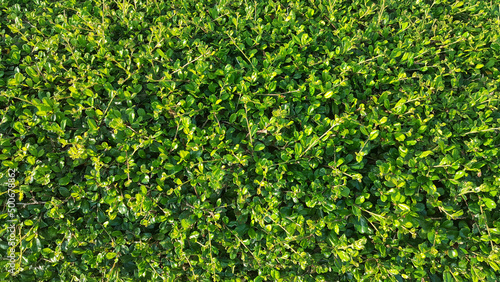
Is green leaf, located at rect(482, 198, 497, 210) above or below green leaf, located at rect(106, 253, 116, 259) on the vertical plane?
above

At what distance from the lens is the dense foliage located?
5.51ft

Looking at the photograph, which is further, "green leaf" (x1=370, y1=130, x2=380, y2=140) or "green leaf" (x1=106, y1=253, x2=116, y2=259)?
"green leaf" (x1=370, y1=130, x2=380, y2=140)

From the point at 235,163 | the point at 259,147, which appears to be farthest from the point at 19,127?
the point at 259,147

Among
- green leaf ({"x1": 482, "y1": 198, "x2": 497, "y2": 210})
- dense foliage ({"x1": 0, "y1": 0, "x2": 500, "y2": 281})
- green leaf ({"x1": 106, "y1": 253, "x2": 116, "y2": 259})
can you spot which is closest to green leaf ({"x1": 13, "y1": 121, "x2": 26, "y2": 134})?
dense foliage ({"x1": 0, "y1": 0, "x2": 500, "y2": 281})

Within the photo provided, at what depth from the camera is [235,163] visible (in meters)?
1.81

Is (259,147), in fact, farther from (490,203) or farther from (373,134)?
(490,203)

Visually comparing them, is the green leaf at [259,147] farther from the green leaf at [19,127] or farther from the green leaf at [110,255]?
the green leaf at [19,127]

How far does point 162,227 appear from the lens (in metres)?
1.72

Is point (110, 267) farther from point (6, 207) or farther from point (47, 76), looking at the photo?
point (47, 76)

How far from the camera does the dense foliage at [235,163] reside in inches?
66.2

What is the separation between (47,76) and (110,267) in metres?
1.31

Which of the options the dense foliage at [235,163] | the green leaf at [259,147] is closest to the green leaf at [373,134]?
the dense foliage at [235,163]

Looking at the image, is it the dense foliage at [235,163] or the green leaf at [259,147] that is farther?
the green leaf at [259,147]

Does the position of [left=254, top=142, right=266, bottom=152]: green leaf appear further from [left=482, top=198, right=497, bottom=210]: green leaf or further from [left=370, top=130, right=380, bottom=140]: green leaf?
[left=482, top=198, right=497, bottom=210]: green leaf
